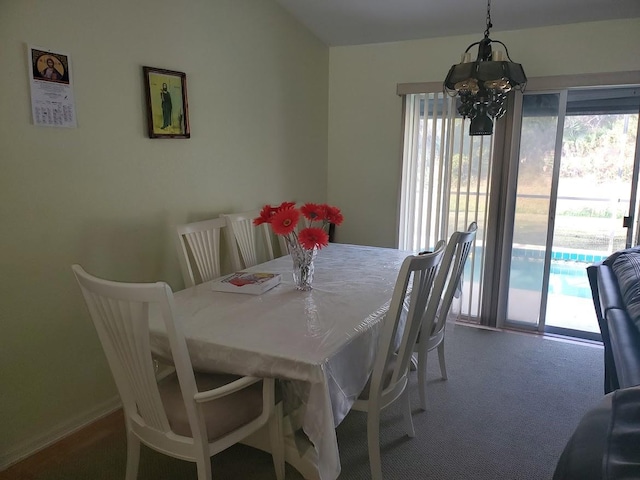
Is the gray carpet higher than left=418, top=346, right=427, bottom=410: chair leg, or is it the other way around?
left=418, top=346, right=427, bottom=410: chair leg

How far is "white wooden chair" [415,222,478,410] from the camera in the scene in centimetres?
209

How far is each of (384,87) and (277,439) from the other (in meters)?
3.13

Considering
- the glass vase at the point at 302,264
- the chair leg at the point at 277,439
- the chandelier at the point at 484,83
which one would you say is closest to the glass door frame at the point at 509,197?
the chandelier at the point at 484,83

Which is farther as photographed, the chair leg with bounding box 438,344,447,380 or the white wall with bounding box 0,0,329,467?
the chair leg with bounding box 438,344,447,380

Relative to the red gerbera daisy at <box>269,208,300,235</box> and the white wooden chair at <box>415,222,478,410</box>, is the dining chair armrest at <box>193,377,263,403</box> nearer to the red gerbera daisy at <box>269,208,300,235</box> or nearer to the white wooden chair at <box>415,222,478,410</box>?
the red gerbera daisy at <box>269,208,300,235</box>

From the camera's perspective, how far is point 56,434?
2.20m

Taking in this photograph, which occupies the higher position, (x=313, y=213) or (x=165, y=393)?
(x=313, y=213)

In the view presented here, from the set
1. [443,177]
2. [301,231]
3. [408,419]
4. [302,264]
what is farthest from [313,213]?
[443,177]

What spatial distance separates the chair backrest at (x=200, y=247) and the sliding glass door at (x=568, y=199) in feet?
7.72

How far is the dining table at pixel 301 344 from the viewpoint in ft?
4.86

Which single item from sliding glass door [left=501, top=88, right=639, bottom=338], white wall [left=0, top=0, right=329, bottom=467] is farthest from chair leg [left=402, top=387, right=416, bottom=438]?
sliding glass door [left=501, top=88, right=639, bottom=338]

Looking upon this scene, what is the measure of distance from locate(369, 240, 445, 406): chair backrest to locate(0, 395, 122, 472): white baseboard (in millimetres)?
1541

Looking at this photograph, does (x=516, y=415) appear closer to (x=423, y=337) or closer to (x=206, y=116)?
(x=423, y=337)

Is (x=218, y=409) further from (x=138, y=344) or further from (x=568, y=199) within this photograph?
(x=568, y=199)
